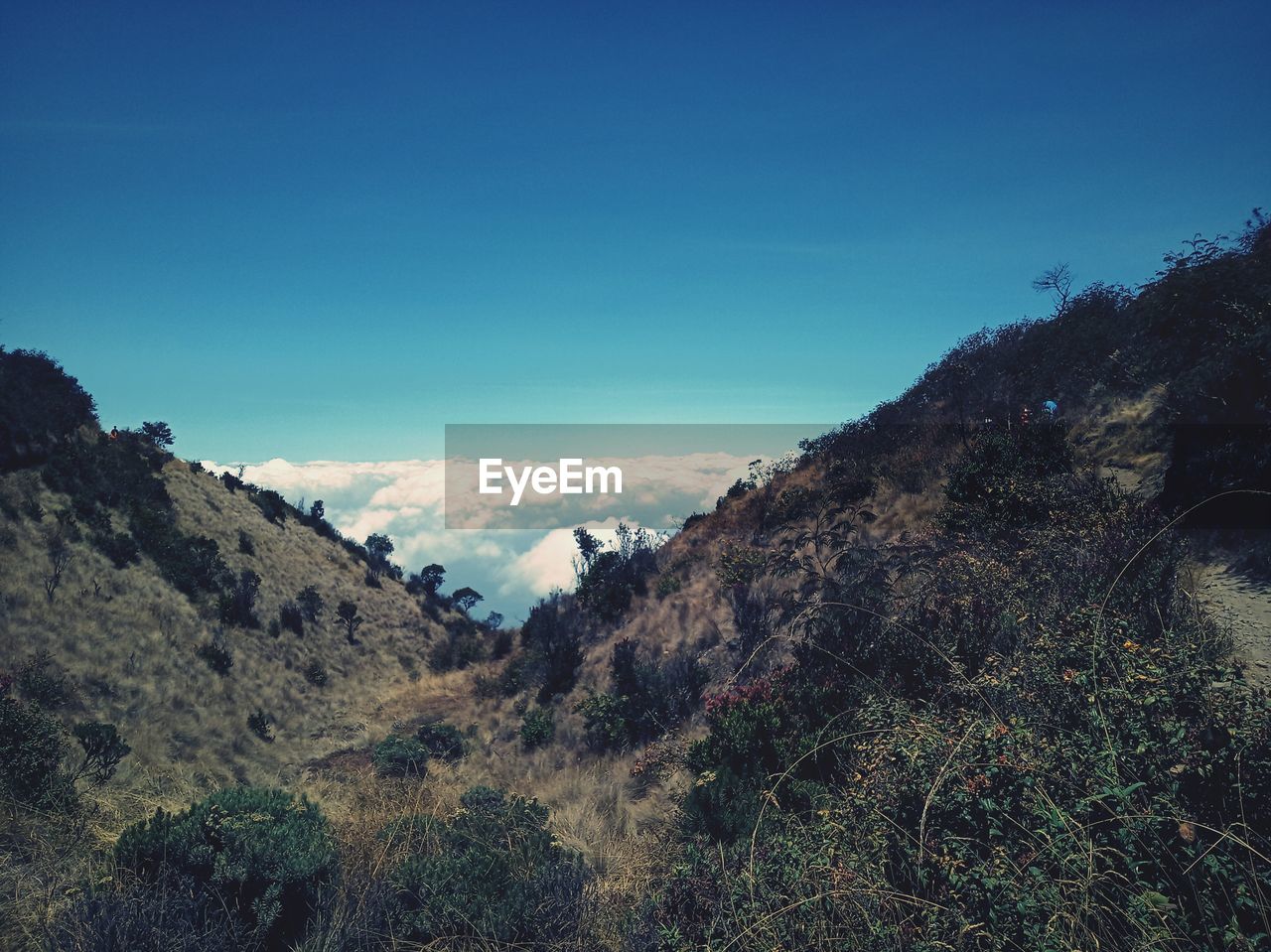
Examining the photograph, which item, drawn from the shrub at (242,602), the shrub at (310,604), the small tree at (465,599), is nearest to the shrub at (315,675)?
the shrub at (242,602)

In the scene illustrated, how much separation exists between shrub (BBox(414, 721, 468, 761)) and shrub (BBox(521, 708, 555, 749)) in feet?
6.90

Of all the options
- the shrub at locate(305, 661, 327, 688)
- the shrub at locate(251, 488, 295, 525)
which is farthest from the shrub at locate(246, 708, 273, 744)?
the shrub at locate(251, 488, 295, 525)

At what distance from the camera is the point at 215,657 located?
22.0m

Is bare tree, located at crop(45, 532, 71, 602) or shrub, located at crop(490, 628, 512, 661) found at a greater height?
bare tree, located at crop(45, 532, 71, 602)

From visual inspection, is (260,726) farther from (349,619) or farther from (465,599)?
(465,599)

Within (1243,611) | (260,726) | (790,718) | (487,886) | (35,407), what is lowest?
(260,726)

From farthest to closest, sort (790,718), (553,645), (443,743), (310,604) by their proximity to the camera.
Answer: (310,604), (553,645), (443,743), (790,718)

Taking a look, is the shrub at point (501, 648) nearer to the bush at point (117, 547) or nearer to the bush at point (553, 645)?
the bush at point (553, 645)

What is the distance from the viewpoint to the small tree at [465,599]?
42.1 m

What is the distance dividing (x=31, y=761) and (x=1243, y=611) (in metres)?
13.2

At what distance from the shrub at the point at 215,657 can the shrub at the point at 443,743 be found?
365 inches

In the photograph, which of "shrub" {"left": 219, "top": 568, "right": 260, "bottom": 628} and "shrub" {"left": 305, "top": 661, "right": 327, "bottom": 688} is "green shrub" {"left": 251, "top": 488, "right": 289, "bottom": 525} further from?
"shrub" {"left": 305, "top": 661, "right": 327, "bottom": 688}

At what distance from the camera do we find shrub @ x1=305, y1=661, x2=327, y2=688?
26.1m

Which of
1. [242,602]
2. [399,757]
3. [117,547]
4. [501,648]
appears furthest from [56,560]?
[501,648]
